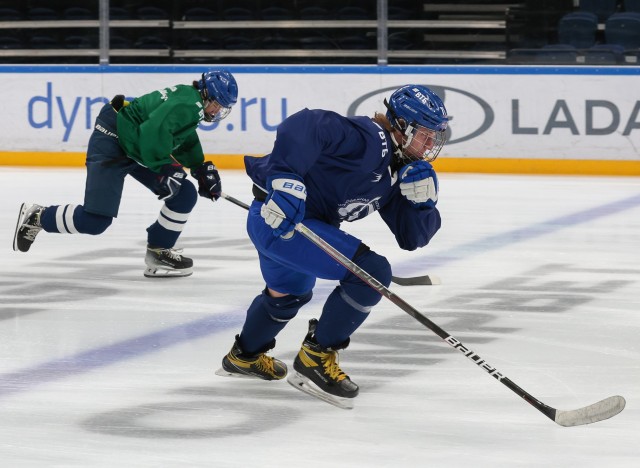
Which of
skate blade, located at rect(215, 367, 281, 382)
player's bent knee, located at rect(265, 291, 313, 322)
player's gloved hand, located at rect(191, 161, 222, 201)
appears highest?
player's gloved hand, located at rect(191, 161, 222, 201)

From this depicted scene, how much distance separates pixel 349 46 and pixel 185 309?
5.30 metres

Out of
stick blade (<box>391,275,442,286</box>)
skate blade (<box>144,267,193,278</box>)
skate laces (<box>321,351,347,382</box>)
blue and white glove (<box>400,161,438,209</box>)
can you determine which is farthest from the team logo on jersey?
skate blade (<box>144,267,193,278</box>)

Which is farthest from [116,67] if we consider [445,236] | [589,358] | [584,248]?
[589,358]

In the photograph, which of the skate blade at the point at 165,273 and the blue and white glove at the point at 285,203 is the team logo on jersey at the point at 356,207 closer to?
the blue and white glove at the point at 285,203

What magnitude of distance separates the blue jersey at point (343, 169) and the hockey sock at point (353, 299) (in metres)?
0.15

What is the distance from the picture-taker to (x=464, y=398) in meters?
3.01

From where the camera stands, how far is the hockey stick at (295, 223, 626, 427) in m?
2.75

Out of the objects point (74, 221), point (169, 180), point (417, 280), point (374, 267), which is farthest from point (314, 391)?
point (74, 221)

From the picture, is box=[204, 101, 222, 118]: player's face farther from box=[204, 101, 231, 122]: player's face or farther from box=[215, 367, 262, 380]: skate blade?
box=[215, 367, 262, 380]: skate blade

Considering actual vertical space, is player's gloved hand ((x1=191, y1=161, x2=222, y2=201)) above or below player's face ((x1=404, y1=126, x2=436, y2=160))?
below

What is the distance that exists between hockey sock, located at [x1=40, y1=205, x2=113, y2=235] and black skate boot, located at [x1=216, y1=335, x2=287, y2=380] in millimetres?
1725

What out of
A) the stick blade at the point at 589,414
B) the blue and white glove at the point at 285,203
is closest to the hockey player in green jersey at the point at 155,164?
the blue and white glove at the point at 285,203

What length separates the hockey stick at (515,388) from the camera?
2754 mm

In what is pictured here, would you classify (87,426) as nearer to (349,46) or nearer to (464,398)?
(464,398)
